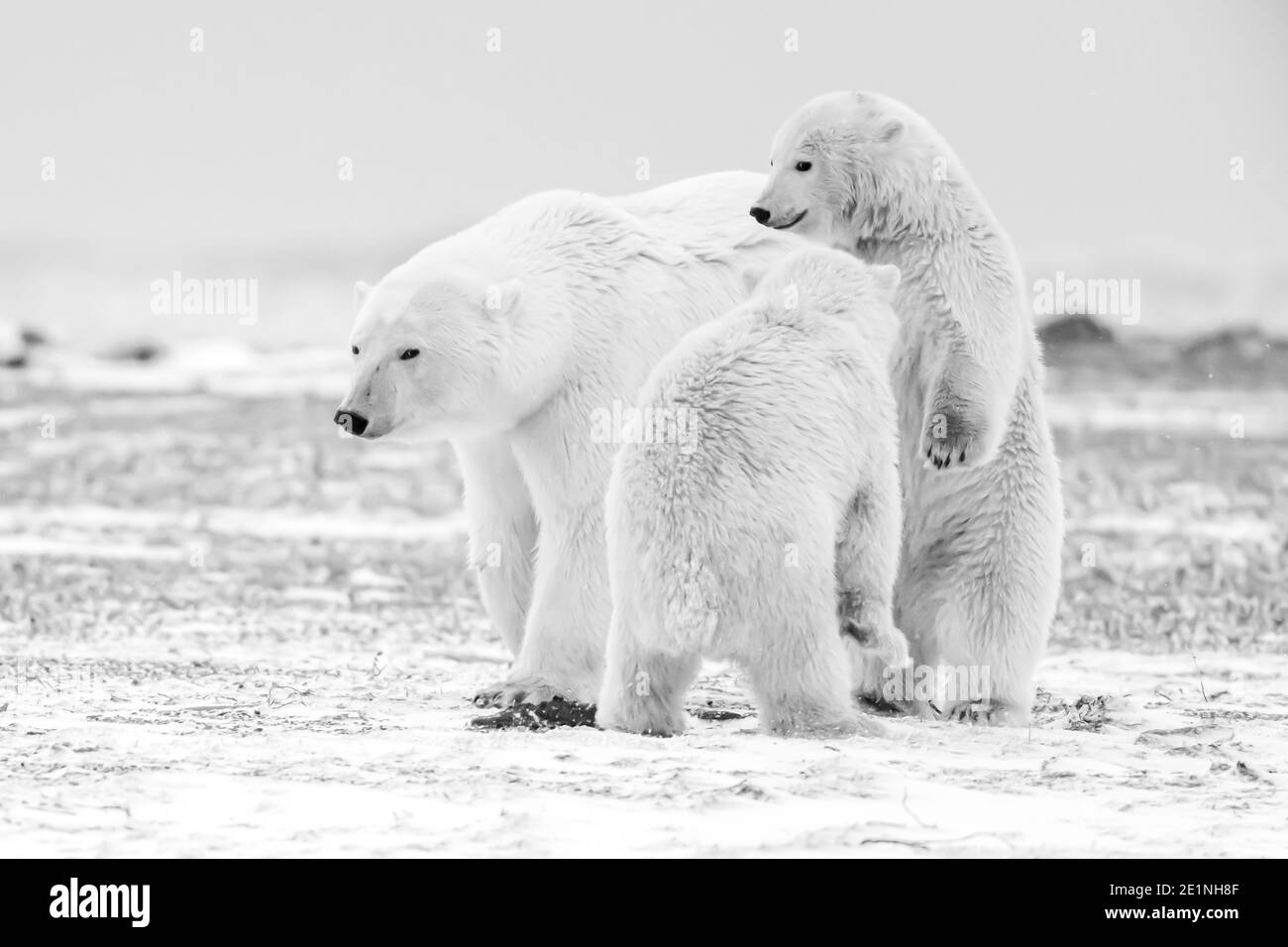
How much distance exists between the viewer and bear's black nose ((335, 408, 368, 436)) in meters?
5.13

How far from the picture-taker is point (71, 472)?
1437cm

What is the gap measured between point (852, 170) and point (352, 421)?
1825mm

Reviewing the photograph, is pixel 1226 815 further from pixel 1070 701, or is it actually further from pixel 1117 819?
pixel 1070 701

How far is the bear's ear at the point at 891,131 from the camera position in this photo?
542cm

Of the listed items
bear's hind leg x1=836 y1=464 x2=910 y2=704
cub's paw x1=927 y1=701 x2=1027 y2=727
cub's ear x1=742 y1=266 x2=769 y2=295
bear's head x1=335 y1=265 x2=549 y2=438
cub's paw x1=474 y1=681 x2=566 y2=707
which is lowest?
cub's paw x1=927 y1=701 x2=1027 y2=727

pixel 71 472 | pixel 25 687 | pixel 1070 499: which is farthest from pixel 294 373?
pixel 25 687

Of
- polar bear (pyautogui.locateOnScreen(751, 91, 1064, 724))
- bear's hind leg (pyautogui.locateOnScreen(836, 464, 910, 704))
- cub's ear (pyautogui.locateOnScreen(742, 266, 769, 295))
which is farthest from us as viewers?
cub's ear (pyautogui.locateOnScreen(742, 266, 769, 295))

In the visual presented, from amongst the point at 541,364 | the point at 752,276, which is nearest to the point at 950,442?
the point at 752,276

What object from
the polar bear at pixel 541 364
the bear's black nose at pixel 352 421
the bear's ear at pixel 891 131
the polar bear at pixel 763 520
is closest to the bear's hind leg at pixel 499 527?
the polar bear at pixel 541 364

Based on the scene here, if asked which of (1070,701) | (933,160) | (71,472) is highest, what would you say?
(933,160)

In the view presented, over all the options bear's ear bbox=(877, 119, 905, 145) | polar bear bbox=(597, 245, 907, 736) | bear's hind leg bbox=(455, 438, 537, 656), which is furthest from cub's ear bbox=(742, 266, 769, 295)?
bear's hind leg bbox=(455, 438, 537, 656)

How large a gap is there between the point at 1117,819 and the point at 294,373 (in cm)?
1948

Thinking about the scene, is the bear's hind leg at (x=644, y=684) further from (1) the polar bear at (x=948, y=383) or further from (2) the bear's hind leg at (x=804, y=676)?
(1) the polar bear at (x=948, y=383)

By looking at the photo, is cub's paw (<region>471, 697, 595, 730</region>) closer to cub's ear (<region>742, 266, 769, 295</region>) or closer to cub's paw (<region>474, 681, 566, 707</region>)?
cub's paw (<region>474, 681, 566, 707</region>)
